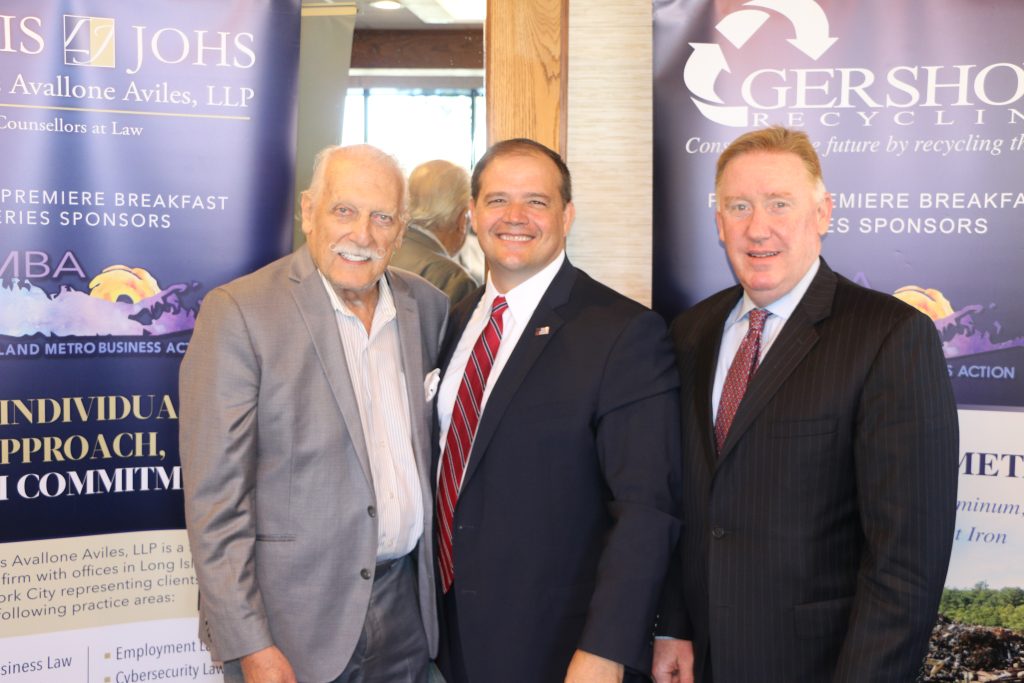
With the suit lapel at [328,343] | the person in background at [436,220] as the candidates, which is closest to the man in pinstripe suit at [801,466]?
the suit lapel at [328,343]

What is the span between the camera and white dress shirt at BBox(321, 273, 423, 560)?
2.33 metres

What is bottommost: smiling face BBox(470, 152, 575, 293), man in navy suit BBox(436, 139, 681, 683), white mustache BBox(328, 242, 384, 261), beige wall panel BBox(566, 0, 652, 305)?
man in navy suit BBox(436, 139, 681, 683)

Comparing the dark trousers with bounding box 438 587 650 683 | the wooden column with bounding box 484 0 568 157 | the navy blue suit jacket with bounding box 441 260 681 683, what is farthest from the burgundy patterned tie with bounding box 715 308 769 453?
the wooden column with bounding box 484 0 568 157

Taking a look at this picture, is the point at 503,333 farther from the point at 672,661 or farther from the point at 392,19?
the point at 392,19

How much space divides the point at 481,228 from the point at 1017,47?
5.37 ft

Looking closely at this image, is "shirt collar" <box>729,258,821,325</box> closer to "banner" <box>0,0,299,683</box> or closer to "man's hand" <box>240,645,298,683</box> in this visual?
"man's hand" <box>240,645,298,683</box>

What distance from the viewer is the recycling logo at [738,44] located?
9.51ft

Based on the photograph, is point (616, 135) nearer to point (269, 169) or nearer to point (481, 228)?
point (481, 228)

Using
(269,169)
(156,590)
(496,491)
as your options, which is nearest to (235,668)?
(496,491)

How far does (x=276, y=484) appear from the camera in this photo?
2.25 meters

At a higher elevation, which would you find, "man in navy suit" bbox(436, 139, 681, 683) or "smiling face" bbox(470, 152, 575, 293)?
"smiling face" bbox(470, 152, 575, 293)

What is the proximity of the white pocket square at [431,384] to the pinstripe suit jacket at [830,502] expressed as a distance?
672 mm

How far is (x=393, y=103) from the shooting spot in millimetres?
3260

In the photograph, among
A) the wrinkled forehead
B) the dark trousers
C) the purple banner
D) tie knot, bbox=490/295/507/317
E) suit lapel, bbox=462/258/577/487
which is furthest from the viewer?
the purple banner
